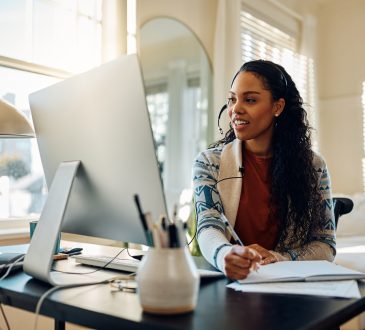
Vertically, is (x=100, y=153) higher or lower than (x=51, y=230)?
higher

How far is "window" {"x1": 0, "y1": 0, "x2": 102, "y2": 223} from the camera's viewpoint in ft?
7.11

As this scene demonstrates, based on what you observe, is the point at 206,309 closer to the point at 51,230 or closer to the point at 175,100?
the point at 51,230

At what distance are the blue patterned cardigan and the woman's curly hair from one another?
0.10ft

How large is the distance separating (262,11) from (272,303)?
320cm

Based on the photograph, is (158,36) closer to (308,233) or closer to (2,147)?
(2,147)

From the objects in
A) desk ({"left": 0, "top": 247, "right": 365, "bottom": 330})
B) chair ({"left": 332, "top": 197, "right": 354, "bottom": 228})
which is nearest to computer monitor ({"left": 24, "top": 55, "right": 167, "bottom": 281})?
desk ({"left": 0, "top": 247, "right": 365, "bottom": 330})

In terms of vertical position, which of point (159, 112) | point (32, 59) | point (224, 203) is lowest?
point (224, 203)

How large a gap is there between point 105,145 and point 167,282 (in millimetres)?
322

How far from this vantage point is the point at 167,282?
725 millimetres

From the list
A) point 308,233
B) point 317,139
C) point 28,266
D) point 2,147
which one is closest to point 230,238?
point 308,233

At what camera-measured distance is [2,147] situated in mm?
2176

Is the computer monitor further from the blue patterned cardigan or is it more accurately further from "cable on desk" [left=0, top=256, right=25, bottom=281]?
the blue patterned cardigan

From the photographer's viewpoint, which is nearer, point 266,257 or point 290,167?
point 266,257

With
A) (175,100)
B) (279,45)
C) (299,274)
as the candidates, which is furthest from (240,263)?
(175,100)
